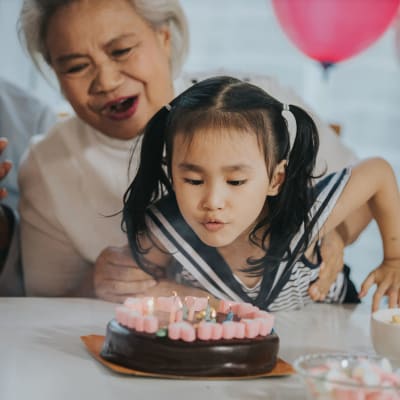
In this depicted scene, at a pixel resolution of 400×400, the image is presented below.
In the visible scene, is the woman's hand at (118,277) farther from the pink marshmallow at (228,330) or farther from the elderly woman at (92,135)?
the pink marshmallow at (228,330)

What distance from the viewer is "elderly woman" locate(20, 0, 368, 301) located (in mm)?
1056

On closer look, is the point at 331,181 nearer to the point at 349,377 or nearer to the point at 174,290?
the point at 174,290

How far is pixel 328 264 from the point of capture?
1.10 metres

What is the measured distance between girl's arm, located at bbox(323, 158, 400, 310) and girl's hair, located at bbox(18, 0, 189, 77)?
0.30 m

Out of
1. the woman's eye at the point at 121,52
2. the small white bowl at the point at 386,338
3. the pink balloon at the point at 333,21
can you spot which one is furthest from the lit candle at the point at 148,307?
the pink balloon at the point at 333,21

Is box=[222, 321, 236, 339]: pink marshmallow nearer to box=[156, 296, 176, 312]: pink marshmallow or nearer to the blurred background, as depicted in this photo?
box=[156, 296, 176, 312]: pink marshmallow

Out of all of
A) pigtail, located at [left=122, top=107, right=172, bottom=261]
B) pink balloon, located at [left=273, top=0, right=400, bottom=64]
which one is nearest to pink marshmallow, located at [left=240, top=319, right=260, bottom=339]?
pigtail, located at [left=122, top=107, right=172, bottom=261]

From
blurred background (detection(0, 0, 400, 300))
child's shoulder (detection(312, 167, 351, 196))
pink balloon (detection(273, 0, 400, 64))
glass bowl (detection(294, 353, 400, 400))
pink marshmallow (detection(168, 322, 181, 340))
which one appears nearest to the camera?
glass bowl (detection(294, 353, 400, 400))

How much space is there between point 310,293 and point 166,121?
1.13ft

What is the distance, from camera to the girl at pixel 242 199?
90cm

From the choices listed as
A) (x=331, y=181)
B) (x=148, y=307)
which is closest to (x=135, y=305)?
(x=148, y=307)

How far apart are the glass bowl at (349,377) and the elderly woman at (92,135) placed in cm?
36

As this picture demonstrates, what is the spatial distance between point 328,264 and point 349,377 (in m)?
0.40

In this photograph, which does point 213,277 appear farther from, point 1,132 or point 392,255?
point 1,132
